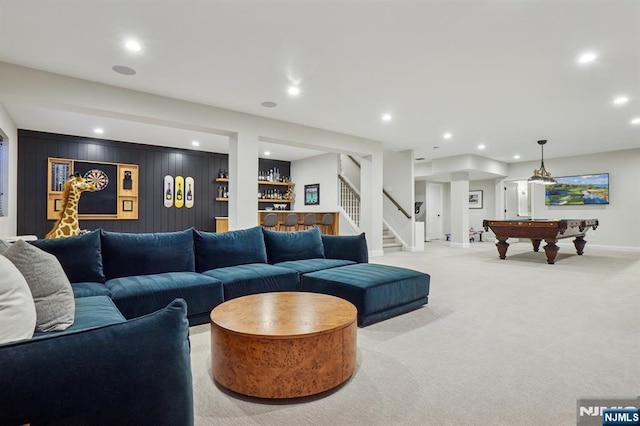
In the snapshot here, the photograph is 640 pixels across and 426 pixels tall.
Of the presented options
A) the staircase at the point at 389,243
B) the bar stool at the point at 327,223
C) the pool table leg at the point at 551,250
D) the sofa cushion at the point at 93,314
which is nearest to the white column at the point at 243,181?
the sofa cushion at the point at 93,314

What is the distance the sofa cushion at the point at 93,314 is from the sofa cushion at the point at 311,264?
1.78 m

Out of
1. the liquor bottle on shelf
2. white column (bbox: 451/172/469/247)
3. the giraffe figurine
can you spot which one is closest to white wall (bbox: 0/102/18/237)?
the giraffe figurine

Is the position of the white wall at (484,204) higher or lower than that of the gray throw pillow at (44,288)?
higher

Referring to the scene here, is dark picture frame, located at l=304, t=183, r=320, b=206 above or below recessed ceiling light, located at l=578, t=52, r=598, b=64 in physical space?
below

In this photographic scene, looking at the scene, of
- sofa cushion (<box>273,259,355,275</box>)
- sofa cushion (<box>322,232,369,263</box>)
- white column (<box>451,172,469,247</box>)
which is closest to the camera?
sofa cushion (<box>273,259,355,275</box>)

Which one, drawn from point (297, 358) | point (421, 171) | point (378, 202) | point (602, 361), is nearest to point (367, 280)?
point (297, 358)

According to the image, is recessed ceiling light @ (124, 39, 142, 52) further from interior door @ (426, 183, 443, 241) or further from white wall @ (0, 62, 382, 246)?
interior door @ (426, 183, 443, 241)

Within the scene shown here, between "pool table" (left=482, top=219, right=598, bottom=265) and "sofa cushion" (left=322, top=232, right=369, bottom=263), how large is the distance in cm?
421

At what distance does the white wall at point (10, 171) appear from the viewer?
498 centimetres

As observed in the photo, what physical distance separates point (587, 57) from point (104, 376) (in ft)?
15.4

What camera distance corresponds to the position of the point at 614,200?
885 centimetres

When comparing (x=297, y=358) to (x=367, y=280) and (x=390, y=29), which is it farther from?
(x=390, y=29)

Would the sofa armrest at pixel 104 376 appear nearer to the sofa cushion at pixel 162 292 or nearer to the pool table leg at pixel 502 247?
the sofa cushion at pixel 162 292

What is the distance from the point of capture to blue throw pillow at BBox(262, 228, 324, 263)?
4078 millimetres
